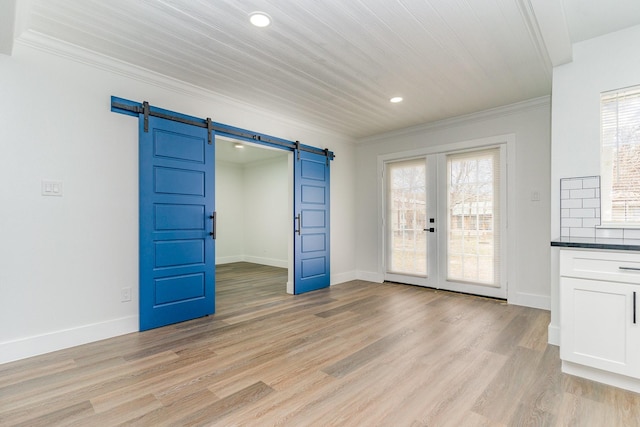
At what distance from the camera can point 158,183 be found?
317 cm

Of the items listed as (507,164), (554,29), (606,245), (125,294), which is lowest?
(125,294)

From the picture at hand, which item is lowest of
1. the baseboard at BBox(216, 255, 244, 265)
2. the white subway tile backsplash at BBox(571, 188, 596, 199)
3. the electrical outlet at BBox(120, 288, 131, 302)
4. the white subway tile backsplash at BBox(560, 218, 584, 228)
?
the baseboard at BBox(216, 255, 244, 265)

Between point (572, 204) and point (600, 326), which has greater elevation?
point (572, 204)

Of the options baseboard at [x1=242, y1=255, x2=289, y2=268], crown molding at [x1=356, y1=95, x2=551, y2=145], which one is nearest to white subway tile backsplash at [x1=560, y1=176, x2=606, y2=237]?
crown molding at [x1=356, y1=95, x2=551, y2=145]

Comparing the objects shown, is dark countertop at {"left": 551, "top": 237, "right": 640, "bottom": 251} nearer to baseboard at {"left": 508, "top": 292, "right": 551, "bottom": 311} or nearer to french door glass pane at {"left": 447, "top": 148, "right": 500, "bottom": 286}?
baseboard at {"left": 508, "top": 292, "right": 551, "bottom": 311}

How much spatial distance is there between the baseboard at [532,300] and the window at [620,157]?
1679mm

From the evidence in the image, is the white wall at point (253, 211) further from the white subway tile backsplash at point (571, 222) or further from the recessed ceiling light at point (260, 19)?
the white subway tile backsplash at point (571, 222)

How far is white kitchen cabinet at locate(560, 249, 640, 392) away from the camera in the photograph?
202cm

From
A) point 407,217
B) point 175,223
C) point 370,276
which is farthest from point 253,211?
point 175,223

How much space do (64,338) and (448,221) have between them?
463cm

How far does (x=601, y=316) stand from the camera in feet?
6.97

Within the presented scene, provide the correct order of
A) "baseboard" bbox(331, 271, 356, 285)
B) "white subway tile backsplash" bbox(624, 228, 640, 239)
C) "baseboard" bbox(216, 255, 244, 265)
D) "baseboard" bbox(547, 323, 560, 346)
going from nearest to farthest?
1. "white subway tile backsplash" bbox(624, 228, 640, 239)
2. "baseboard" bbox(547, 323, 560, 346)
3. "baseboard" bbox(331, 271, 356, 285)
4. "baseboard" bbox(216, 255, 244, 265)

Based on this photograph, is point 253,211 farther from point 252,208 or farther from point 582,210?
point 582,210

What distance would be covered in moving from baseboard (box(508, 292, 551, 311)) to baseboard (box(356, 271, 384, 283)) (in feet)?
6.45
